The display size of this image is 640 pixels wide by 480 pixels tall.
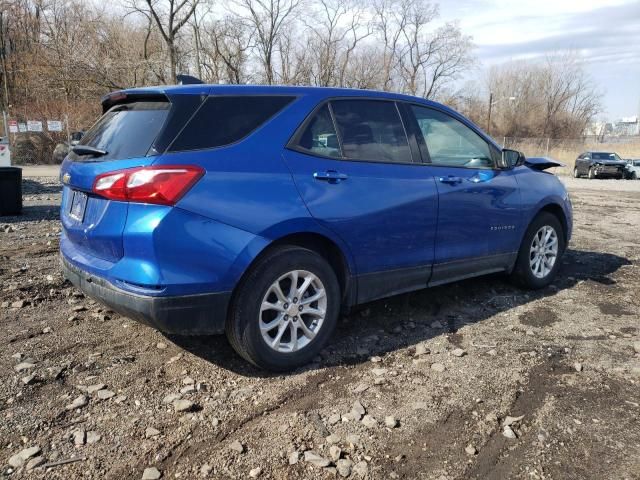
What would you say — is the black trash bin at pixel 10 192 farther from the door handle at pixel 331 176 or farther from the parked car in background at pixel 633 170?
the parked car in background at pixel 633 170

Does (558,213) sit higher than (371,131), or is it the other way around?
(371,131)

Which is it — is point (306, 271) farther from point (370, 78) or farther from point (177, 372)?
point (370, 78)

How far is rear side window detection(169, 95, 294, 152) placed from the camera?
3111mm

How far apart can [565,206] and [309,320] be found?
3458 millimetres

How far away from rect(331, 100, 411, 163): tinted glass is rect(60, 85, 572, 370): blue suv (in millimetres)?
10

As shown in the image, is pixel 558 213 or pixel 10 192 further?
pixel 10 192

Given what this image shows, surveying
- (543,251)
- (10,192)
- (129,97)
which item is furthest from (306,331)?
(10,192)

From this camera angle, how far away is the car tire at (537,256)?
525 cm

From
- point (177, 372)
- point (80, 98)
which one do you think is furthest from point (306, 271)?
point (80, 98)

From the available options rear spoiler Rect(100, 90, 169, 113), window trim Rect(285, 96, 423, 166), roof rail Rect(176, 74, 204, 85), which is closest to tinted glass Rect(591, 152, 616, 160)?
window trim Rect(285, 96, 423, 166)

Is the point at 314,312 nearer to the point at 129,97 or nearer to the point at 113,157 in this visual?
the point at 113,157

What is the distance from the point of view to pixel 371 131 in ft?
13.0

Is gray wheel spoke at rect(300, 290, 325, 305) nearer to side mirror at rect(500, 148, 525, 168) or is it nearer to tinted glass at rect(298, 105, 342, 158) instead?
tinted glass at rect(298, 105, 342, 158)

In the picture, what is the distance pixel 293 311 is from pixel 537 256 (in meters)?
3.07
